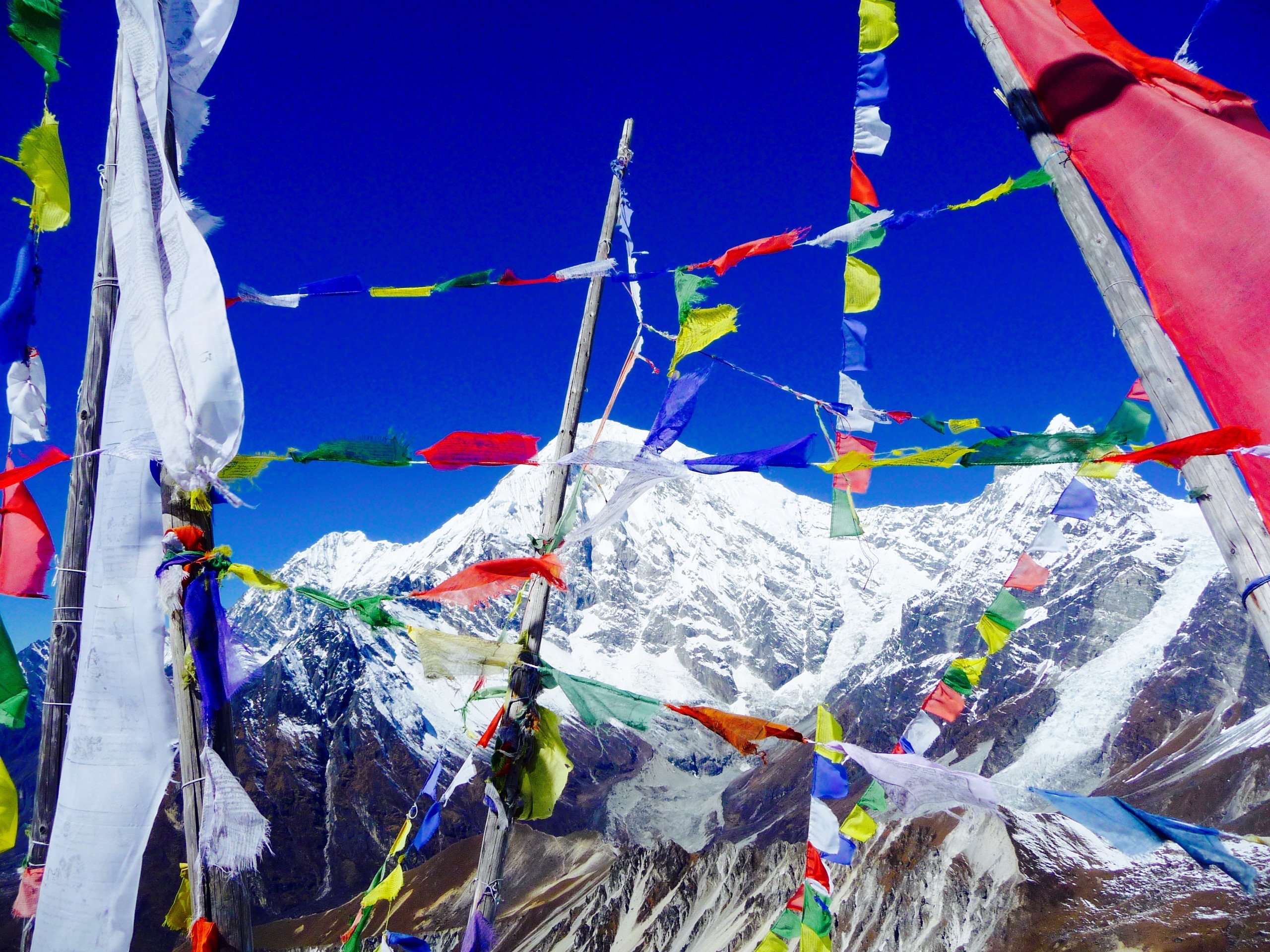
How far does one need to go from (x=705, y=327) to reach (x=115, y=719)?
4.41 meters

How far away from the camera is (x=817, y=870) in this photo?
23.0ft

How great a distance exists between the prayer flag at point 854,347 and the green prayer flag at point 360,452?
3470 millimetres

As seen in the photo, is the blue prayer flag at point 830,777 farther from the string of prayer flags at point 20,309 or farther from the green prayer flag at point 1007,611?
the string of prayer flags at point 20,309

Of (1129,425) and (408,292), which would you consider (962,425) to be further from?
(408,292)

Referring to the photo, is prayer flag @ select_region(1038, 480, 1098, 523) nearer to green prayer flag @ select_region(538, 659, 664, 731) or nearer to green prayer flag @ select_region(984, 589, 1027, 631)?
green prayer flag @ select_region(984, 589, 1027, 631)

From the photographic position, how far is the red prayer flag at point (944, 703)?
21.2 feet

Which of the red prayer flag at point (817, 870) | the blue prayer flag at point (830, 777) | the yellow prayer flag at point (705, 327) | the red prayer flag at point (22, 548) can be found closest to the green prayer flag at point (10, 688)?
the red prayer flag at point (22, 548)

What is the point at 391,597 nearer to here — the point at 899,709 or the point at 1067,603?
the point at 899,709

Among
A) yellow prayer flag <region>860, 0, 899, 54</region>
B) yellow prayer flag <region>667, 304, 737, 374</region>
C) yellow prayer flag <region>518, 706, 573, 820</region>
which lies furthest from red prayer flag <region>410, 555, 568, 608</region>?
yellow prayer flag <region>860, 0, 899, 54</region>

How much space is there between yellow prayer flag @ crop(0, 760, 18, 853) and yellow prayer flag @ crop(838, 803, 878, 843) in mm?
5711

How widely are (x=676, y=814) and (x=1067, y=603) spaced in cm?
10909

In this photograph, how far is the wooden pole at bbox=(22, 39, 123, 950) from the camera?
525 cm

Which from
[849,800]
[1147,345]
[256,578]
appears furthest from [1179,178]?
[849,800]

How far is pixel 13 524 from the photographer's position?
6.07 metres
